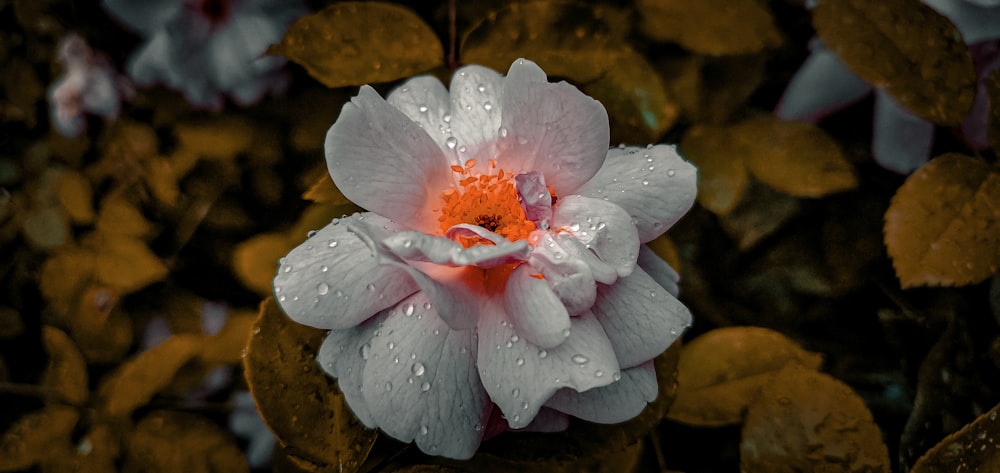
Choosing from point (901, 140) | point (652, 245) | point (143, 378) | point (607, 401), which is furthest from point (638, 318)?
point (143, 378)

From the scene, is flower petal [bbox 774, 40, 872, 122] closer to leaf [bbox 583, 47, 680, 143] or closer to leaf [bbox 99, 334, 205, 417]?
leaf [bbox 583, 47, 680, 143]

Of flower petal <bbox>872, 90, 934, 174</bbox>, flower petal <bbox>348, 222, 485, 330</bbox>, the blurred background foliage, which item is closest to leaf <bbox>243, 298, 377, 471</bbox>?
the blurred background foliage

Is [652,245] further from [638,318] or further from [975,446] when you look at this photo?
[975,446]

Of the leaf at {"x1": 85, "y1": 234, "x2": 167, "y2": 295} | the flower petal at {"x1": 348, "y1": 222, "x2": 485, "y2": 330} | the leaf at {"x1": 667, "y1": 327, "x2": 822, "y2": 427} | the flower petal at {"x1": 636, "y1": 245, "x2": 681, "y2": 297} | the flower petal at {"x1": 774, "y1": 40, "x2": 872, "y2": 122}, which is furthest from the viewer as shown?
the leaf at {"x1": 85, "y1": 234, "x2": 167, "y2": 295}

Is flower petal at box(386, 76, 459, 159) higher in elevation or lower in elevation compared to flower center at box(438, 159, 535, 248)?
higher

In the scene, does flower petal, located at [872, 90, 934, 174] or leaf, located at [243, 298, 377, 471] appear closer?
leaf, located at [243, 298, 377, 471]

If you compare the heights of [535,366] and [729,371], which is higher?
[535,366]
